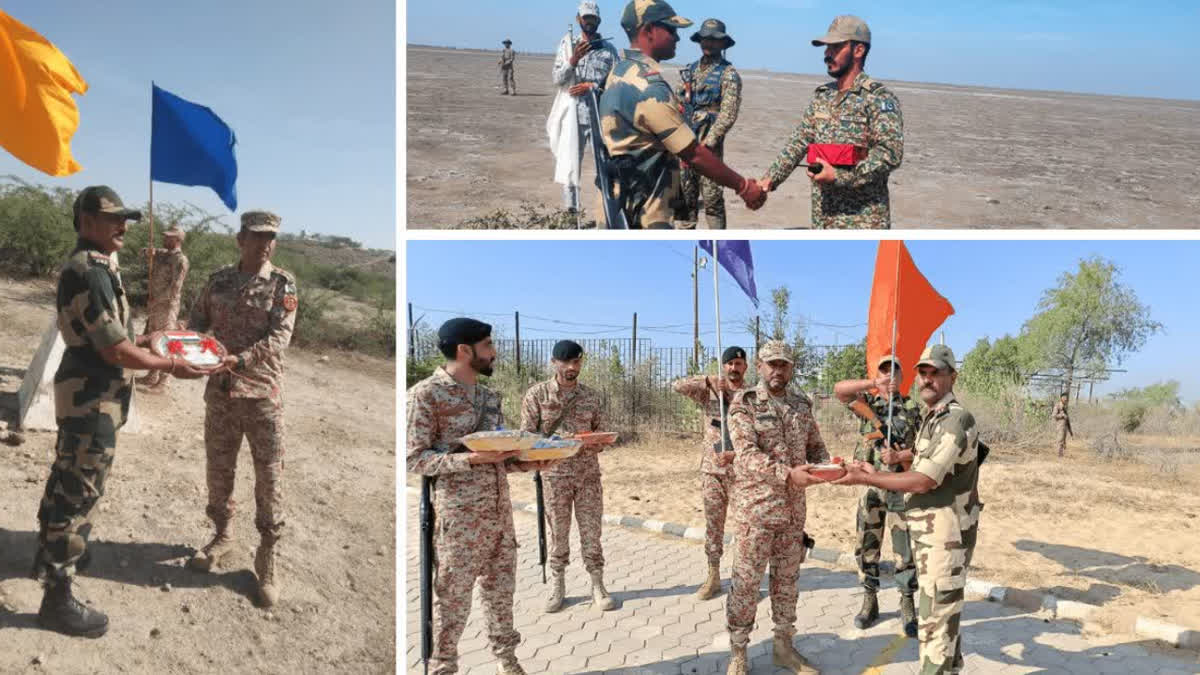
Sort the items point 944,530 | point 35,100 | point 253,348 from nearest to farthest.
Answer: point 35,100 → point 944,530 → point 253,348

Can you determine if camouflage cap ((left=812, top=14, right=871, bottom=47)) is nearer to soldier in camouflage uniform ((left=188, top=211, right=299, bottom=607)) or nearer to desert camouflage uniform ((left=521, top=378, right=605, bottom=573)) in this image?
desert camouflage uniform ((left=521, top=378, right=605, bottom=573))

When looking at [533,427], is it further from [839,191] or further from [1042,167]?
[1042,167]

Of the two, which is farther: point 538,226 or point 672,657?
point 538,226

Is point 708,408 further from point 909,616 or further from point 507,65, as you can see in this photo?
point 507,65

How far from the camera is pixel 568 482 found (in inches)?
224

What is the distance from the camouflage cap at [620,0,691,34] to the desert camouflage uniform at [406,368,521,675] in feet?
7.92

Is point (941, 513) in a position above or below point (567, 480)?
above

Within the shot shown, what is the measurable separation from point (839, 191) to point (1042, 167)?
39.4 ft

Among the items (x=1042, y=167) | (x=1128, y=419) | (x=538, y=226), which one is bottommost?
(x=1128, y=419)

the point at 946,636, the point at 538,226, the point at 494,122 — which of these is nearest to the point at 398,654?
the point at 946,636

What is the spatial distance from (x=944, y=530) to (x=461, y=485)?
2.28 m

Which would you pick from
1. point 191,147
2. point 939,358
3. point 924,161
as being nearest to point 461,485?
point 939,358

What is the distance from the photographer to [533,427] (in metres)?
5.73

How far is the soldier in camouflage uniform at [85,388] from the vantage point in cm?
405
